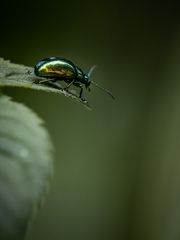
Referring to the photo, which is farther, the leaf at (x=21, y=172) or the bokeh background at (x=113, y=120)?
the bokeh background at (x=113, y=120)

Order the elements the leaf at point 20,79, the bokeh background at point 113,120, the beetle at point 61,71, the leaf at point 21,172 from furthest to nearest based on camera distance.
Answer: the bokeh background at point 113,120
the beetle at point 61,71
the leaf at point 20,79
the leaf at point 21,172

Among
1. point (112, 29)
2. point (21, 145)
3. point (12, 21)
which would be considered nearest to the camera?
point (21, 145)

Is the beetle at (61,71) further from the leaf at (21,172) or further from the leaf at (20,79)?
the leaf at (21,172)

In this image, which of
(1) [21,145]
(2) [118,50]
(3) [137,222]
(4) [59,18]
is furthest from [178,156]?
(1) [21,145]

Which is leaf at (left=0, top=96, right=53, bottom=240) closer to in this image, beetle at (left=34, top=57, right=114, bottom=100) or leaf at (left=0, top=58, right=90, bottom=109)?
leaf at (left=0, top=58, right=90, bottom=109)

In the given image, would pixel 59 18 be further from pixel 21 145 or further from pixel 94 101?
pixel 21 145

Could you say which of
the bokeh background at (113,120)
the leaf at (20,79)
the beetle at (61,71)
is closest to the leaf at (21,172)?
the leaf at (20,79)
